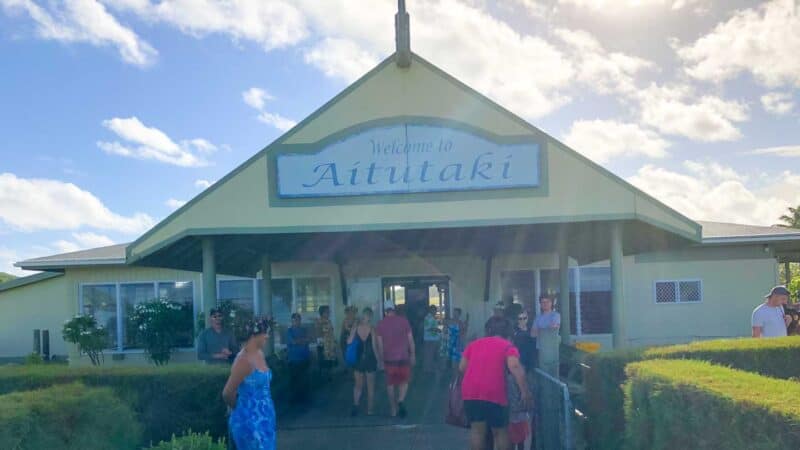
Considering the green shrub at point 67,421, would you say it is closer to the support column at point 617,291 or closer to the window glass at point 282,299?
the support column at point 617,291

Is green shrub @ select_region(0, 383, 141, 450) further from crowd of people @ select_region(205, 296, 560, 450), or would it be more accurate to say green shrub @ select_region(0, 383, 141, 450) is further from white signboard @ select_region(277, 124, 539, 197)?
white signboard @ select_region(277, 124, 539, 197)

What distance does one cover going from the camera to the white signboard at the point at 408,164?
29.5 ft

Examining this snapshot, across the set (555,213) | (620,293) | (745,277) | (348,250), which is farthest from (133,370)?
(745,277)

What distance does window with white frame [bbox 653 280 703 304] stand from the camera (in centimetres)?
1853

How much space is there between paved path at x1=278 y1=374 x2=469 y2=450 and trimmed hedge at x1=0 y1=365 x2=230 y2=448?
1.48 meters

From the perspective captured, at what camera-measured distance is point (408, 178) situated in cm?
900

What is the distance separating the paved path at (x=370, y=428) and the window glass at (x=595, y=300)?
801 centimetres

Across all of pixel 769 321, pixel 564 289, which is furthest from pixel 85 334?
pixel 769 321

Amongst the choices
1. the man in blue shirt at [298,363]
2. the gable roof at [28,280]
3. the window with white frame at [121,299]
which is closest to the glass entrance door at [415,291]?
the window with white frame at [121,299]

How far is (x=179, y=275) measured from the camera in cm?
1953

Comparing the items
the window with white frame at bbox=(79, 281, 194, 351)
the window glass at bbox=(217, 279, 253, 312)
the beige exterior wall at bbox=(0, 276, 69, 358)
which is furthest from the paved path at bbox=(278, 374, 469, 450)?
the beige exterior wall at bbox=(0, 276, 69, 358)

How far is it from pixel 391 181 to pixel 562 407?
3720 millimetres

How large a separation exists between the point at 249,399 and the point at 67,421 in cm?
134

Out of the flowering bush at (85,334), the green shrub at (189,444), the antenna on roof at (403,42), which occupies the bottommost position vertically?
the flowering bush at (85,334)
